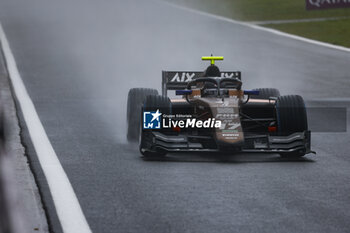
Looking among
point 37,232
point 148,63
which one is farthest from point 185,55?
point 37,232

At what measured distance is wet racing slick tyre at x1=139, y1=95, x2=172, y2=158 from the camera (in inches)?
380

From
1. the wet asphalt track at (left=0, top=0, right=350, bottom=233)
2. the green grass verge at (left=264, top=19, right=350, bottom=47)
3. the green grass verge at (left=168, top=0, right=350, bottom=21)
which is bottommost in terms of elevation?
the wet asphalt track at (left=0, top=0, right=350, bottom=233)

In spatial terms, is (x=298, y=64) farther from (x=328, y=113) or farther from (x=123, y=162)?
(x=123, y=162)

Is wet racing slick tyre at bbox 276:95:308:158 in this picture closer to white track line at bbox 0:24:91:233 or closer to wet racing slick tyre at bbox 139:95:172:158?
wet racing slick tyre at bbox 139:95:172:158

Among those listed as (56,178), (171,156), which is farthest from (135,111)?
(56,178)

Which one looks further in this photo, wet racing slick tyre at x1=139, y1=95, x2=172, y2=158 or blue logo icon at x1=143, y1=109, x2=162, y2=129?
blue logo icon at x1=143, y1=109, x2=162, y2=129

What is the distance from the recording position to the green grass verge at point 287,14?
3034 centimetres

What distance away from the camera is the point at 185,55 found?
25531mm

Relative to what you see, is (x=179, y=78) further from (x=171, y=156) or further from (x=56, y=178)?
(x=56, y=178)

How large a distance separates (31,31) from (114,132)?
21.5 m

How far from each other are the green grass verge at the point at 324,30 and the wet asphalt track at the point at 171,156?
45.9 inches

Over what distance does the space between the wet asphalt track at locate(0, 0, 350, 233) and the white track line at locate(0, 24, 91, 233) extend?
0.28 feet

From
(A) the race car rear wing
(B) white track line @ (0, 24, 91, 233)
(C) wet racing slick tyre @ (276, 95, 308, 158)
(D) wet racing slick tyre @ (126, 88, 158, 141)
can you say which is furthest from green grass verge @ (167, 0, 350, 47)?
(C) wet racing slick tyre @ (276, 95, 308, 158)

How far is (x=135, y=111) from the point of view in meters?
11.1
